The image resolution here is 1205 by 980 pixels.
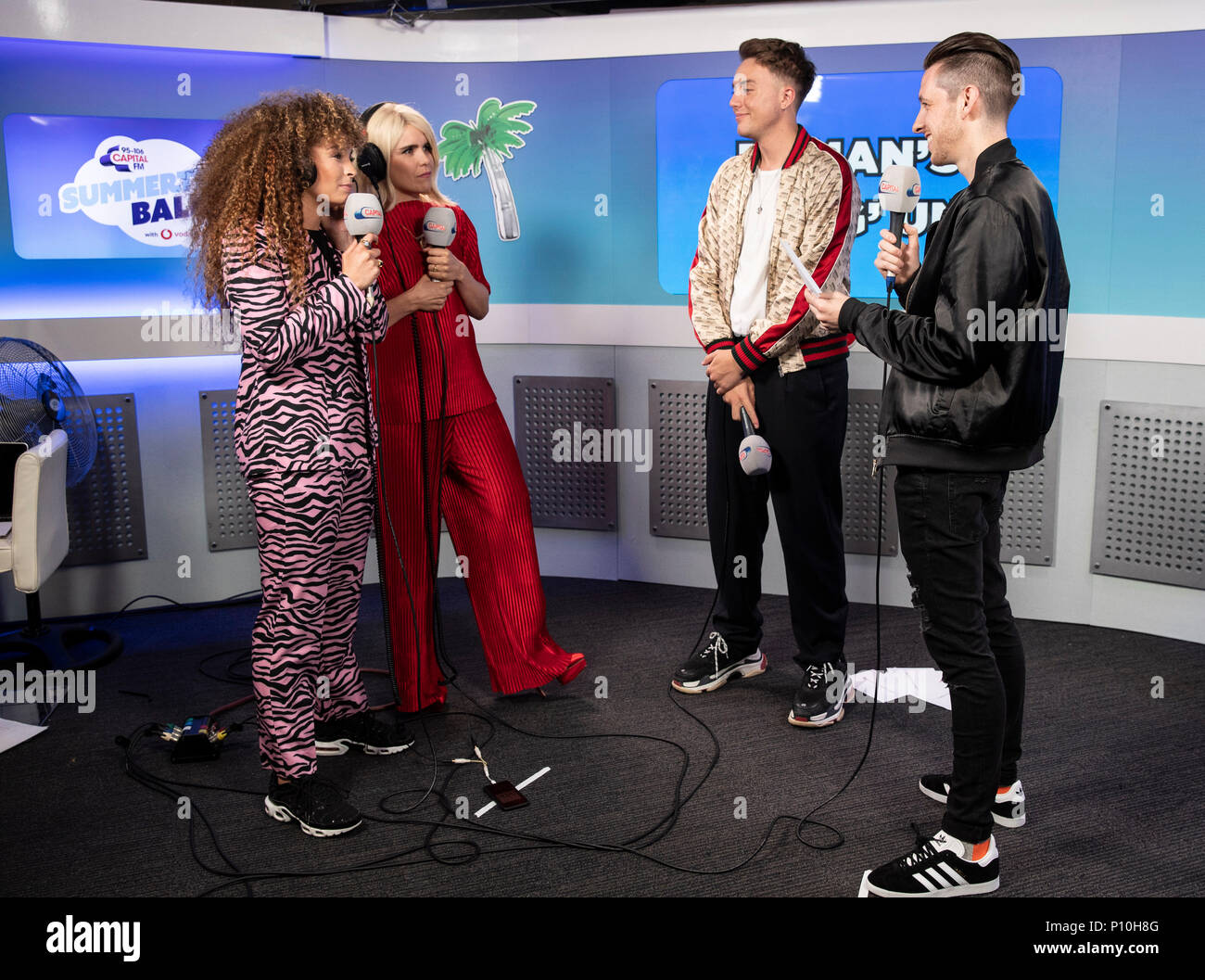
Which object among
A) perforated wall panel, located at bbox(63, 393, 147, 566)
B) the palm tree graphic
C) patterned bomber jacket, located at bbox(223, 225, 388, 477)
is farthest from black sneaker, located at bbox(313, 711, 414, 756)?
the palm tree graphic

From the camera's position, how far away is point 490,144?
460cm

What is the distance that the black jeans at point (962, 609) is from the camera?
2.27 metres

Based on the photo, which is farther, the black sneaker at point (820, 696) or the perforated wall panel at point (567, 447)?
the perforated wall panel at point (567, 447)

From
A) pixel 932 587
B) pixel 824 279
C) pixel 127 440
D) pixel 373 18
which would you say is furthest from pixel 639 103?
pixel 932 587

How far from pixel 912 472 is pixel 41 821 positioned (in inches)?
93.0

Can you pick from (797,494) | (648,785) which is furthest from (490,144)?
(648,785)

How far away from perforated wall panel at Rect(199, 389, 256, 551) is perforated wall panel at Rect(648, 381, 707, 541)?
1.75 metres

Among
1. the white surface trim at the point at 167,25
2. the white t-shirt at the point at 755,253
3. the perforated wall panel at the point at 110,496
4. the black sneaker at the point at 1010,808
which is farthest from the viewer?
the perforated wall panel at the point at 110,496

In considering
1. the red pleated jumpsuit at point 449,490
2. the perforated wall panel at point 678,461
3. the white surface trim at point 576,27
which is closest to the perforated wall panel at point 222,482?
the white surface trim at point 576,27

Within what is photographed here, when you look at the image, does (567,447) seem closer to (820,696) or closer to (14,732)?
(820,696)

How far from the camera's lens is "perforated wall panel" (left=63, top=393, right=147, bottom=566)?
4352mm

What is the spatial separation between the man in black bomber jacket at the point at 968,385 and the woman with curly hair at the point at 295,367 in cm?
119

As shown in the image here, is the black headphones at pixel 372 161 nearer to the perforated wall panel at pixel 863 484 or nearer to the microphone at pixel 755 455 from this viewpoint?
the microphone at pixel 755 455

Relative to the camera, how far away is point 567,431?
4.79 m
